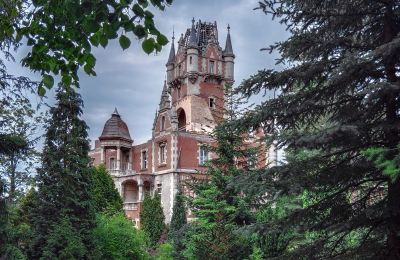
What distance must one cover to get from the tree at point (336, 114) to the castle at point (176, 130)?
3185cm

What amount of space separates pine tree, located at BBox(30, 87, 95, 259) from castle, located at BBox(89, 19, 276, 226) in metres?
19.6

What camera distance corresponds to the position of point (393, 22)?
7957 mm

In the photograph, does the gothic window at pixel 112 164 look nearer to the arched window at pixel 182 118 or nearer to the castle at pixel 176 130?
the castle at pixel 176 130

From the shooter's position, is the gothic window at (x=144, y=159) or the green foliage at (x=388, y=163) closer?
the green foliage at (x=388, y=163)

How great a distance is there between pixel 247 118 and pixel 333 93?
1.45 meters

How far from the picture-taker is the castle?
1678 inches

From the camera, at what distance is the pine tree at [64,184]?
19766 millimetres

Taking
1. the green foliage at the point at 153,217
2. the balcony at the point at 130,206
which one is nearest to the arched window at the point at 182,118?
the balcony at the point at 130,206

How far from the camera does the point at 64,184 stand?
20188 millimetres

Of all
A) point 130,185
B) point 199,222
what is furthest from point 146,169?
point 199,222

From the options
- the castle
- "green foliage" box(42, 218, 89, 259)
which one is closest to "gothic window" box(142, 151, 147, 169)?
the castle

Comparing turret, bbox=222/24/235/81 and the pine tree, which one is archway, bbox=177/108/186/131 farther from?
the pine tree

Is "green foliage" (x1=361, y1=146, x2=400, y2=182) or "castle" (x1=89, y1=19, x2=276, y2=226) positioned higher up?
"castle" (x1=89, y1=19, x2=276, y2=226)

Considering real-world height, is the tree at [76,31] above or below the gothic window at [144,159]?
below
